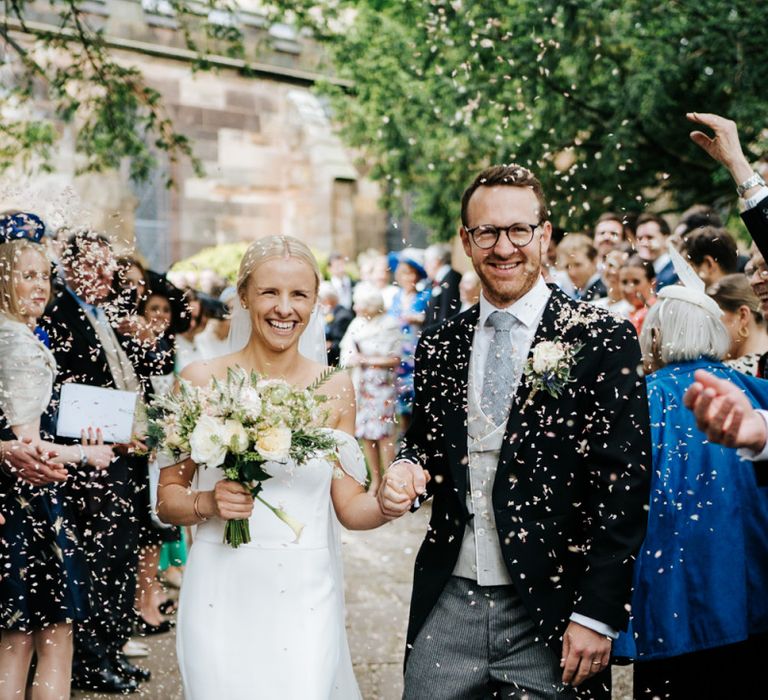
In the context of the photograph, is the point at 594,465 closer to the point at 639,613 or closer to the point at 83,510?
the point at 639,613

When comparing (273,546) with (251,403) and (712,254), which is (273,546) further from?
(712,254)

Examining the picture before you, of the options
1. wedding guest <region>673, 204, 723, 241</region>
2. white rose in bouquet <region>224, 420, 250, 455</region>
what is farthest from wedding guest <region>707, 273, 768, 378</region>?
white rose in bouquet <region>224, 420, 250, 455</region>

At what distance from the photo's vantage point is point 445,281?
10164mm

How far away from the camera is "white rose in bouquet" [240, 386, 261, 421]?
3166 millimetres

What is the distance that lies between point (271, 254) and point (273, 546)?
3.62 feet

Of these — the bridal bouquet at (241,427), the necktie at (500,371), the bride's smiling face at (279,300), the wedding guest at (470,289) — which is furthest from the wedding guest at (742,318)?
the wedding guest at (470,289)

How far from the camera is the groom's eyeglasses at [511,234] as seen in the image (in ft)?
10.2

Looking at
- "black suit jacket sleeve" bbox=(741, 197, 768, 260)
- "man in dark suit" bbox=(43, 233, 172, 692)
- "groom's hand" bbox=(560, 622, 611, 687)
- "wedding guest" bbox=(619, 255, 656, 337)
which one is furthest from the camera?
"wedding guest" bbox=(619, 255, 656, 337)

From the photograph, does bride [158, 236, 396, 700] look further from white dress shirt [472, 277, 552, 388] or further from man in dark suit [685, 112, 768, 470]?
man in dark suit [685, 112, 768, 470]

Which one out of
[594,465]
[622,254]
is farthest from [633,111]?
[594,465]

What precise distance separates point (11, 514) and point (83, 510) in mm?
909

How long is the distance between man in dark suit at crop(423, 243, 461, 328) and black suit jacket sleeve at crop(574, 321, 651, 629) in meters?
6.79

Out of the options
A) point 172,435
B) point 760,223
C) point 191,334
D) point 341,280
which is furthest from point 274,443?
point 341,280

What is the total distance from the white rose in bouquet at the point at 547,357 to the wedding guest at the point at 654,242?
342cm
